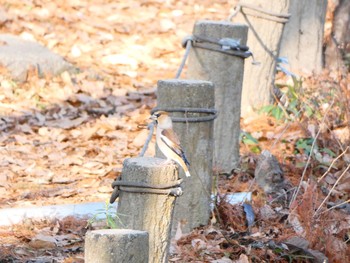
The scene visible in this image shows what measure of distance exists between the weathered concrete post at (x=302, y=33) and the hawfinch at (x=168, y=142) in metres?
5.42

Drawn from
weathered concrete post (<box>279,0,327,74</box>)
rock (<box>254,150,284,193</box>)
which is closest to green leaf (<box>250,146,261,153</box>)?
rock (<box>254,150,284,193</box>)

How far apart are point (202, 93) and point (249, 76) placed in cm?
296

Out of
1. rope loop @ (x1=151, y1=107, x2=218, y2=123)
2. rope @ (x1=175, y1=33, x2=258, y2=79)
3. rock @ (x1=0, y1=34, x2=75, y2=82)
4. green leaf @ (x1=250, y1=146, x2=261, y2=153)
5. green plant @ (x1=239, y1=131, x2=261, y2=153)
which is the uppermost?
rope @ (x1=175, y1=33, x2=258, y2=79)

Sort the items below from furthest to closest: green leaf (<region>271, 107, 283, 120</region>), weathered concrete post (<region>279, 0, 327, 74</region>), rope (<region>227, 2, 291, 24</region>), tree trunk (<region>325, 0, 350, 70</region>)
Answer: tree trunk (<region>325, 0, 350, 70</region>) < weathered concrete post (<region>279, 0, 327, 74</region>) < green leaf (<region>271, 107, 283, 120</region>) < rope (<region>227, 2, 291, 24</region>)

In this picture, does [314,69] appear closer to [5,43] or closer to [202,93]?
[5,43]

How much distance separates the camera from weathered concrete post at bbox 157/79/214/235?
16.6ft

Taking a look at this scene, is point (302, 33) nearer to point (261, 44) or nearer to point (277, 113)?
point (261, 44)

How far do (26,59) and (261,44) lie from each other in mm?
2575

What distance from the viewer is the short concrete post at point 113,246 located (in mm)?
3201

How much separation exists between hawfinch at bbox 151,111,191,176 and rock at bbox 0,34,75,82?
4.78 meters

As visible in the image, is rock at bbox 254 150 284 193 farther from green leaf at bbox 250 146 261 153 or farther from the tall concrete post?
the tall concrete post

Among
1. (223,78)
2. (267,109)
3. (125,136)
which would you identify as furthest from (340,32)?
(223,78)

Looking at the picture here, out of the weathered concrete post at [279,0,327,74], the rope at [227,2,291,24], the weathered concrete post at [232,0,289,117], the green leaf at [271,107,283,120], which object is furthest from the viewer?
the weathered concrete post at [279,0,327,74]

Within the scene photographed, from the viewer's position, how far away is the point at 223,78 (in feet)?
21.4
